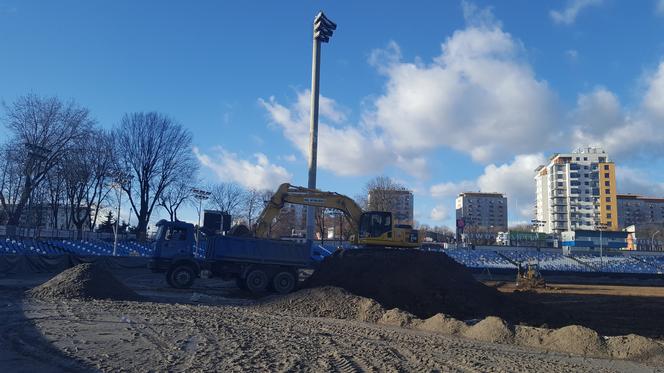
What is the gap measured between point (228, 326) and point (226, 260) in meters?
8.96

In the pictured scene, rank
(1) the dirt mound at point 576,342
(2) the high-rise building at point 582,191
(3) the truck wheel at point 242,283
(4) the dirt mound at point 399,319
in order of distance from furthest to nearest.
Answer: (2) the high-rise building at point 582,191 → (3) the truck wheel at point 242,283 → (4) the dirt mound at point 399,319 → (1) the dirt mound at point 576,342

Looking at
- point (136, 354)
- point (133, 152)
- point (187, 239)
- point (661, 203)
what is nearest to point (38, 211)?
point (133, 152)

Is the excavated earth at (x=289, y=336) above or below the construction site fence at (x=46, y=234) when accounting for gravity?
below

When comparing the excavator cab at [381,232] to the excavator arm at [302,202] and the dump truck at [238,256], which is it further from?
the dump truck at [238,256]

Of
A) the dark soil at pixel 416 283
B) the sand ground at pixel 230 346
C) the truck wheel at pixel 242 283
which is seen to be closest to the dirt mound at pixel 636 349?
the sand ground at pixel 230 346

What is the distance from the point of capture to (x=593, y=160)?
13762 cm

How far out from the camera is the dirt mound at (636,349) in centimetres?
973

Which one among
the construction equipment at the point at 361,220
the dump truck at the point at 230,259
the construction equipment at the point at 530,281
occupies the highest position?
the construction equipment at the point at 361,220

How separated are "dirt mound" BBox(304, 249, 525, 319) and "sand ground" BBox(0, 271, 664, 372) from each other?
5.11 metres

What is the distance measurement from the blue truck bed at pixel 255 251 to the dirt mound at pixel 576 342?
40.9 ft

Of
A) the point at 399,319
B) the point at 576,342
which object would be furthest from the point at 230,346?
the point at 576,342

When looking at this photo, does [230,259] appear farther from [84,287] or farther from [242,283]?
[84,287]

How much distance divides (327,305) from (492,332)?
566 centimetres

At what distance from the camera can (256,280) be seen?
21.0 m
